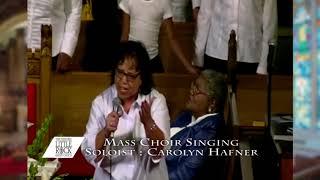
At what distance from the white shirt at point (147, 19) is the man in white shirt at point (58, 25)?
24 cm

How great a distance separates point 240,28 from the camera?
3.06 m

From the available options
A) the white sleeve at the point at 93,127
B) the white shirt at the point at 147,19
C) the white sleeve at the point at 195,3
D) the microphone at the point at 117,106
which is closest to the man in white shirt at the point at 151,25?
the white shirt at the point at 147,19

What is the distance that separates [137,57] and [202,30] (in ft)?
1.13

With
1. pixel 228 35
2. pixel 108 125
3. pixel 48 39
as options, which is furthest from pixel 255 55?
pixel 48 39

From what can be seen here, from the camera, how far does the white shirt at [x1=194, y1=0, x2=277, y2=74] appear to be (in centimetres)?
304

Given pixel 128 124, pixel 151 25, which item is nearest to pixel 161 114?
pixel 128 124

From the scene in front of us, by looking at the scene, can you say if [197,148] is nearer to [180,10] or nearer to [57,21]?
[180,10]

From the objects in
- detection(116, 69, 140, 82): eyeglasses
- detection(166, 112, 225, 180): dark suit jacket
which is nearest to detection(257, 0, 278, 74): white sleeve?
detection(166, 112, 225, 180): dark suit jacket

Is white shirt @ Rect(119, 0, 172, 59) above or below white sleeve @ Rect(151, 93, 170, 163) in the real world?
above

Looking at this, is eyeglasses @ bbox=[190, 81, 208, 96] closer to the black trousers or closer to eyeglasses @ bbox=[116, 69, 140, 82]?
the black trousers

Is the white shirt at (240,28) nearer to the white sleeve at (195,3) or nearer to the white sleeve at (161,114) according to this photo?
the white sleeve at (195,3)

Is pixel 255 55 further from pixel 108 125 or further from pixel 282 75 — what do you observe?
pixel 108 125

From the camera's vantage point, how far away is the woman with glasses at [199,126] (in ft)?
9.95

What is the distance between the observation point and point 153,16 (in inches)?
119
